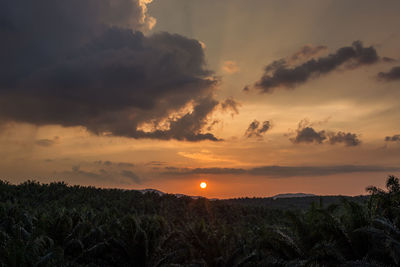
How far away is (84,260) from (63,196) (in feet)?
113

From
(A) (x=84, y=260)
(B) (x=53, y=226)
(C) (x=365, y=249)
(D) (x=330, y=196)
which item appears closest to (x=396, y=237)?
(C) (x=365, y=249)

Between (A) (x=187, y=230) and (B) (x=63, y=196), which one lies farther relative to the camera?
(B) (x=63, y=196)

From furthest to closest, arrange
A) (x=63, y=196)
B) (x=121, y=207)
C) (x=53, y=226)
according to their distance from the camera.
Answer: (x=63, y=196) < (x=121, y=207) < (x=53, y=226)

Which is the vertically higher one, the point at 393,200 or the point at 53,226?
the point at 393,200

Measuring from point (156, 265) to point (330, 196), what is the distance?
65239mm

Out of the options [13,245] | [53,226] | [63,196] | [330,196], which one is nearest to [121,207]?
[63,196]

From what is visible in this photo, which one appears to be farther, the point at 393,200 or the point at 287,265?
the point at 393,200

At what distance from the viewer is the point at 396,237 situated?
391 inches

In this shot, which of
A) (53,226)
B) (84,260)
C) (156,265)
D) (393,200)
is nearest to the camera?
(393,200)

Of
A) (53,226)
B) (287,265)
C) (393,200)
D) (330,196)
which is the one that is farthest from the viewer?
(330,196)

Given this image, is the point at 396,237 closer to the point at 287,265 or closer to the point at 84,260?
the point at 287,265

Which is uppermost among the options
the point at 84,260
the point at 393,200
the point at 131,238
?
the point at 393,200

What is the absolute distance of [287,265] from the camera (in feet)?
36.0

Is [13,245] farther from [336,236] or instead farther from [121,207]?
[121,207]
